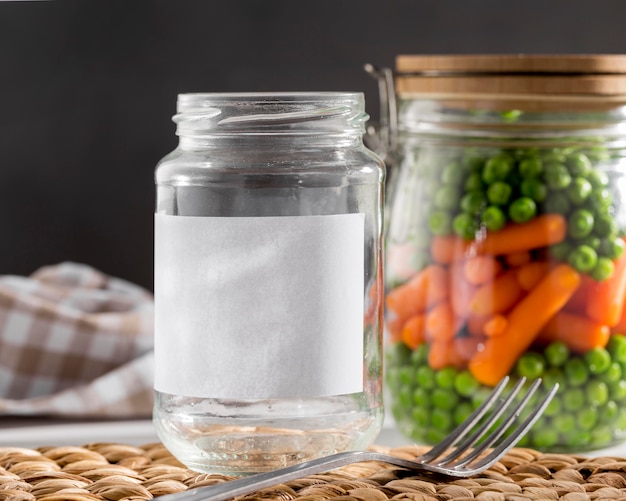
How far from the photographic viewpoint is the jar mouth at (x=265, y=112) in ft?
1.47

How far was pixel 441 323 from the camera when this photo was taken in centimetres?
59

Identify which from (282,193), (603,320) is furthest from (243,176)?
(603,320)

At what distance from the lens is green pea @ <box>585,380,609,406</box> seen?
57cm

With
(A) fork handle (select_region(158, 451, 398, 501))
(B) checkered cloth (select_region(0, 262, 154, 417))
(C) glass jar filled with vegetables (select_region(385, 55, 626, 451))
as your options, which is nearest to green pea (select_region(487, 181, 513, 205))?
(C) glass jar filled with vegetables (select_region(385, 55, 626, 451))

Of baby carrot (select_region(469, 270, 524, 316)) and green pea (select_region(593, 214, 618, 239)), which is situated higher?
green pea (select_region(593, 214, 618, 239))

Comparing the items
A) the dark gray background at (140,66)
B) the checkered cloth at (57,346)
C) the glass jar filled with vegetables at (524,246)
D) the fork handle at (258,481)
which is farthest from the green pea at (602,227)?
the dark gray background at (140,66)

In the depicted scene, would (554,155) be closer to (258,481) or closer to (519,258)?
(519,258)

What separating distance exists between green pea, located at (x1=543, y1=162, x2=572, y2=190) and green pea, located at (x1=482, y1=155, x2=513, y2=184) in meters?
0.02

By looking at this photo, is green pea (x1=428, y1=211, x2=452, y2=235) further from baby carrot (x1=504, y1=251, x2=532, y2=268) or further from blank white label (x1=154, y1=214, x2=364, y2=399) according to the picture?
blank white label (x1=154, y1=214, x2=364, y2=399)

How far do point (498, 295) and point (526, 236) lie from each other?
0.13ft

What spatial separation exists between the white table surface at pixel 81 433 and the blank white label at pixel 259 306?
22 cm

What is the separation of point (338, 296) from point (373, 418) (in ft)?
0.24

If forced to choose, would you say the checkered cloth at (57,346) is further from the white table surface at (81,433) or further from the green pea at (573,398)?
the green pea at (573,398)

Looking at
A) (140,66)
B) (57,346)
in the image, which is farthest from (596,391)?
(140,66)
